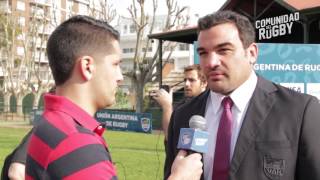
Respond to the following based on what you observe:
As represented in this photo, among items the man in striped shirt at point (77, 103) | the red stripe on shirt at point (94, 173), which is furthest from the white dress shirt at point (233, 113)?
the red stripe on shirt at point (94, 173)

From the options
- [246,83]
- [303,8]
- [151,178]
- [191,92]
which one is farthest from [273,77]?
[303,8]

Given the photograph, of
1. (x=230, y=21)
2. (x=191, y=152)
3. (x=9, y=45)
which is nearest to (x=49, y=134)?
(x=191, y=152)

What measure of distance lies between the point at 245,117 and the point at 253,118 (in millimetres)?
40

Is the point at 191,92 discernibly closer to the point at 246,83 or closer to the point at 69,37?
the point at 246,83

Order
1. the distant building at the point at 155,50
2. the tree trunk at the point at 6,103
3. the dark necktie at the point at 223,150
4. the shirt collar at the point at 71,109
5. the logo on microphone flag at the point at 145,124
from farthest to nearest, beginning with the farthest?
the distant building at the point at 155,50 < the tree trunk at the point at 6,103 < the logo on microphone flag at the point at 145,124 < the dark necktie at the point at 223,150 < the shirt collar at the point at 71,109

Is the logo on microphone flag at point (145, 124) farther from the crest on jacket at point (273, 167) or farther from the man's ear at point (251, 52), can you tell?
the crest on jacket at point (273, 167)

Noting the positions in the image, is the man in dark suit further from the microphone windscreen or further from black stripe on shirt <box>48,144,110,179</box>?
black stripe on shirt <box>48,144,110,179</box>

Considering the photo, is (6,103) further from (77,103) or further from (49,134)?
(49,134)

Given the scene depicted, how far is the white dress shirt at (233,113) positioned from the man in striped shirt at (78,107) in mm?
587

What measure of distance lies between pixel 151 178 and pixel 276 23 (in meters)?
9.35

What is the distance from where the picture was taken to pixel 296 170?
258 cm

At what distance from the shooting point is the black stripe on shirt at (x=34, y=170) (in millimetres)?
1754

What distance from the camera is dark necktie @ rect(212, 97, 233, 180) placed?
2.67m

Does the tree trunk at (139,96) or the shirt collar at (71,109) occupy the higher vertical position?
the shirt collar at (71,109)
